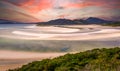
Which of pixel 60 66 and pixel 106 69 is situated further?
pixel 60 66

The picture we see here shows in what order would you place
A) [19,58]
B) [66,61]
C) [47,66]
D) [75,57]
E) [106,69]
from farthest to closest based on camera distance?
1. [19,58]
2. [75,57]
3. [66,61]
4. [47,66]
5. [106,69]

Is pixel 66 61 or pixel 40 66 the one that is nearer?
pixel 40 66

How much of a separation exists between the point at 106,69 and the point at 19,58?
1980 centimetres

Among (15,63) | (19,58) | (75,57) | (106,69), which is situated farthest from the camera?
(19,58)

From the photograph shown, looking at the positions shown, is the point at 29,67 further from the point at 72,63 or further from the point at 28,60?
the point at 28,60

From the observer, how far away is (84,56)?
27.6 metres

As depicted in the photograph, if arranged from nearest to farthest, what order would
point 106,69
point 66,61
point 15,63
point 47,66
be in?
point 106,69 → point 47,66 → point 66,61 → point 15,63

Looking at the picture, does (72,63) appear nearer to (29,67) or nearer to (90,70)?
(29,67)

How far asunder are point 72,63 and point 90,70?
6822 mm

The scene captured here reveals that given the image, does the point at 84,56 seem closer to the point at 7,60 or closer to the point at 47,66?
the point at 47,66

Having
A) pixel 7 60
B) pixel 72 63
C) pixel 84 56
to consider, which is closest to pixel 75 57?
pixel 84 56

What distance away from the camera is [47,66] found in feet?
77.1

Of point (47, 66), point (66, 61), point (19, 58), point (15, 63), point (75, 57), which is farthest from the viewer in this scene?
point (19, 58)

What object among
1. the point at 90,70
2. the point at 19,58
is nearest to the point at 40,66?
the point at 90,70
